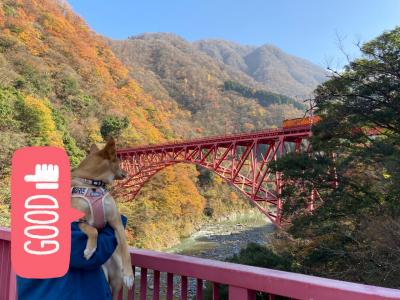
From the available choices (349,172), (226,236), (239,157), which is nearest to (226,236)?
(226,236)

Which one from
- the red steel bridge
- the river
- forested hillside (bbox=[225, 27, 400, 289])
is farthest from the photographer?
the river

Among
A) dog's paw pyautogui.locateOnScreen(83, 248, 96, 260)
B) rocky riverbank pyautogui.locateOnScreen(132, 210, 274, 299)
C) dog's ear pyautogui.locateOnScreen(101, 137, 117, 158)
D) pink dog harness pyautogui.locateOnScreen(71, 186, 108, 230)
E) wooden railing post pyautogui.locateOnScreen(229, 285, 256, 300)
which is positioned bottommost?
rocky riverbank pyautogui.locateOnScreen(132, 210, 274, 299)

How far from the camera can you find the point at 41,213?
1.54 metres

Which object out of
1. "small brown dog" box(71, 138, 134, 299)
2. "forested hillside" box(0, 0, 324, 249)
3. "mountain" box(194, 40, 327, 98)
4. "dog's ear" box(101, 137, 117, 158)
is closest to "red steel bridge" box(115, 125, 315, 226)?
"forested hillside" box(0, 0, 324, 249)

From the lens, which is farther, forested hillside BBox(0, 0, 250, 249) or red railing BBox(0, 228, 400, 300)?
forested hillside BBox(0, 0, 250, 249)

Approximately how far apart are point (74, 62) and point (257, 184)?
2528 centimetres

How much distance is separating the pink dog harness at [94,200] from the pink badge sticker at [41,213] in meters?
0.04

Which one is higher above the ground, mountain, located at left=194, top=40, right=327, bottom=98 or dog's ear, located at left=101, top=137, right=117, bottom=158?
mountain, located at left=194, top=40, right=327, bottom=98

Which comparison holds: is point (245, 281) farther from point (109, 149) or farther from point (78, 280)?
point (109, 149)

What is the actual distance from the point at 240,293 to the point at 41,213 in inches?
33.2

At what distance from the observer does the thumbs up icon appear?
155cm

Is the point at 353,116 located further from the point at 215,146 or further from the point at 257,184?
the point at 215,146

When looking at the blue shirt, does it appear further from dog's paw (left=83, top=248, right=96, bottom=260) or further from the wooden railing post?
the wooden railing post

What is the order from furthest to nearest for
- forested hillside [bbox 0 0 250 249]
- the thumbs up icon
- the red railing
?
forested hillside [bbox 0 0 250 249] → the thumbs up icon → the red railing
